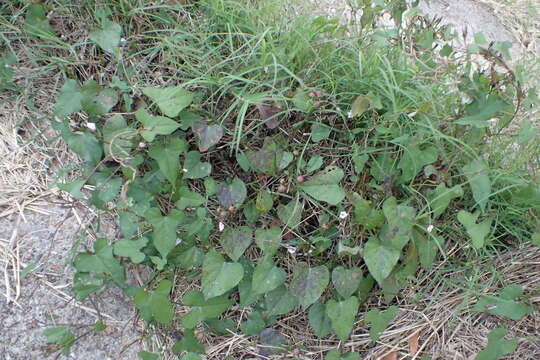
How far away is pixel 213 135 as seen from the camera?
161 centimetres

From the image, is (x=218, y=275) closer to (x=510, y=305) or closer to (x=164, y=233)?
(x=164, y=233)

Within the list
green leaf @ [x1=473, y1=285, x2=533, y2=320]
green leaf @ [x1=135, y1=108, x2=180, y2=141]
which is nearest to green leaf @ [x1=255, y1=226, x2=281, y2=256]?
green leaf @ [x1=135, y1=108, x2=180, y2=141]

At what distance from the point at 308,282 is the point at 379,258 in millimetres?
234

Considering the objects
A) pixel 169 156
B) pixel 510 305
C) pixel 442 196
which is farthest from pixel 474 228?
pixel 169 156

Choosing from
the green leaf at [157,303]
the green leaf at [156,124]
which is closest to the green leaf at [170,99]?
the green leaf at [156,124]

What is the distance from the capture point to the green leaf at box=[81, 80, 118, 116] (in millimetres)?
1634

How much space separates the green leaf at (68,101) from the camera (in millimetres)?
1617

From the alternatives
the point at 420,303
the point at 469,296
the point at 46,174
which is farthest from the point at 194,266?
the point at 469,296

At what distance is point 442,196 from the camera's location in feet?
5.31

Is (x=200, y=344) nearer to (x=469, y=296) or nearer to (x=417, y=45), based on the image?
(x=469, y=296)

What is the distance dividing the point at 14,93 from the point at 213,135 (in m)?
0.79

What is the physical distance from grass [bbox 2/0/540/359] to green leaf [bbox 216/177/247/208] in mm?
29

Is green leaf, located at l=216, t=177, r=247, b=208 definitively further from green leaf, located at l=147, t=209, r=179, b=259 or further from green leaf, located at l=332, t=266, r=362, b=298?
green leaf, located at l=332, t=266, r=362, b=298

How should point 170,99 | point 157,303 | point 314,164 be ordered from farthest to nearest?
point 314,164 → point 170,99 → point 157,303
